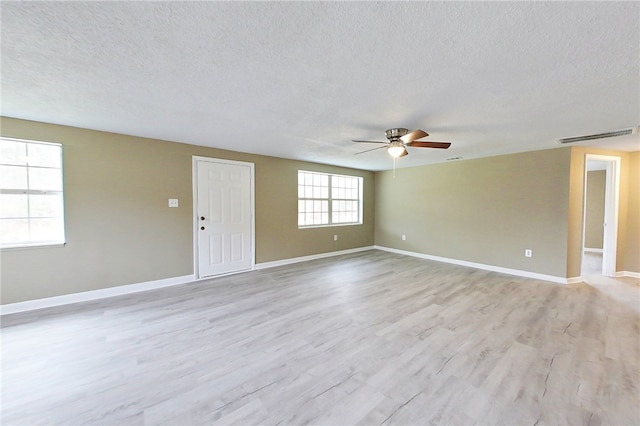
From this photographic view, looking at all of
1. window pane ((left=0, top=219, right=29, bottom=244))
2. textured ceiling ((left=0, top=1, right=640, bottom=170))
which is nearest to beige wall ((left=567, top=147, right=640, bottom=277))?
textured ceiling ((left=0, top=1, right=640, bottom=170))

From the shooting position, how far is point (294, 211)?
18.1 ft

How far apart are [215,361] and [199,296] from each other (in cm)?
165

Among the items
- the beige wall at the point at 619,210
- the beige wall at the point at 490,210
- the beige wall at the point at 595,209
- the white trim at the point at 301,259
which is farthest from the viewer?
the beige wall at the point at 595,209

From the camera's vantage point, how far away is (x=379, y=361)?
210 cm

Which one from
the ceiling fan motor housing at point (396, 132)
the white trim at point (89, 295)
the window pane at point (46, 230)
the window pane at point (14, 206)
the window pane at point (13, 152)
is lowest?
the white trim at point (89, 295)

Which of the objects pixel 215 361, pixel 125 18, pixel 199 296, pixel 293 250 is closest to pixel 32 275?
pixel 199 296

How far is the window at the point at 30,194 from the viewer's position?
9.57 feet

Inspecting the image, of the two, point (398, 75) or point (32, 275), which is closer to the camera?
point (398, 75)

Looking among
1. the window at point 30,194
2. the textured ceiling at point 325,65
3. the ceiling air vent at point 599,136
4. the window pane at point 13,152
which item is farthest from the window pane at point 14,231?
the ceiling air vent at point 599,136

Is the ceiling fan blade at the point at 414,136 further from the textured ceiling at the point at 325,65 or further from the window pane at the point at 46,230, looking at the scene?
the window pane at the point at 46,230

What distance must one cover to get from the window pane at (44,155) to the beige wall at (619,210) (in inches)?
291

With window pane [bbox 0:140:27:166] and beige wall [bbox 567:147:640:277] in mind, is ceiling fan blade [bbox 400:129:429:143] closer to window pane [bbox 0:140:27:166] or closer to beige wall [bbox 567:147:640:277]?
beige wall [bbox 567:147:640:277]

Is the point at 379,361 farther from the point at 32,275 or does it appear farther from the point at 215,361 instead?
the point at 32,275

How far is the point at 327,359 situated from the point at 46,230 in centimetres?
376
